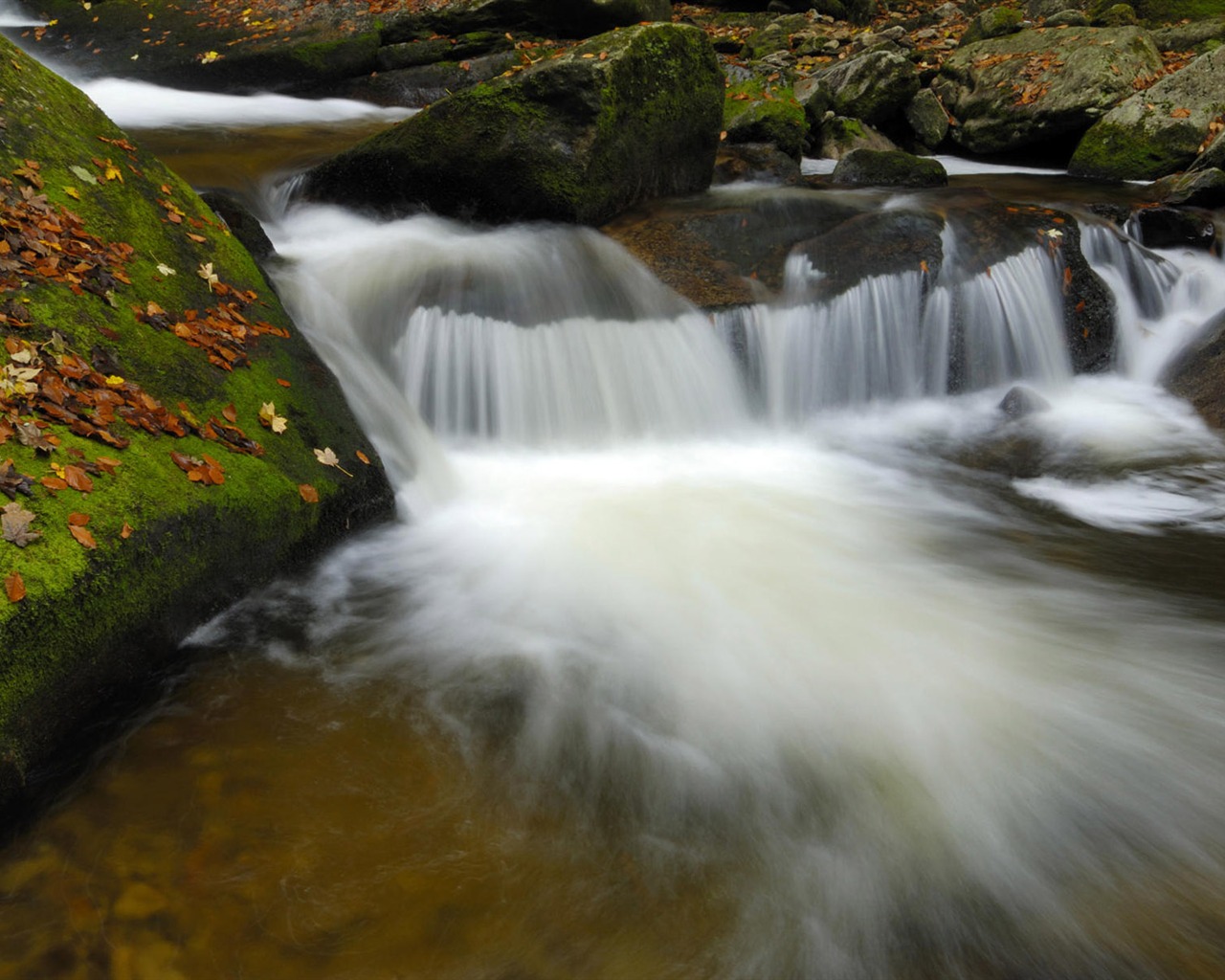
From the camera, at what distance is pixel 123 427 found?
340 centimetres

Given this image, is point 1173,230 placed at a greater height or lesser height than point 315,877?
greater

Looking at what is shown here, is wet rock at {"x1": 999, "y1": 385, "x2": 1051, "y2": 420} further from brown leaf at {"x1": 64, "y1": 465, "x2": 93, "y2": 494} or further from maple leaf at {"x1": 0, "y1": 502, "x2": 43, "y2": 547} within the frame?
maple leaf at {"x1": 0, "y1": 502, "x2": 43, "y2": 547}

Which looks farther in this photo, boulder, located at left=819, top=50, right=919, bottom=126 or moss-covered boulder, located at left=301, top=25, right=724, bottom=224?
boulder, located at left=819, top=50, right=919, bottom=126

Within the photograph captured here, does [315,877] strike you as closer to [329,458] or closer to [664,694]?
[664,694]

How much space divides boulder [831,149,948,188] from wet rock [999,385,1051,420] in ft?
12.6

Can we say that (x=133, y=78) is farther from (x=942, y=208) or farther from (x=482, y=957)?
(x=482, y=957)

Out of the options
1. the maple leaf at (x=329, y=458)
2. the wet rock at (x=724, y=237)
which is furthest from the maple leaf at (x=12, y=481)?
the wet rock at (x=724, y=237)

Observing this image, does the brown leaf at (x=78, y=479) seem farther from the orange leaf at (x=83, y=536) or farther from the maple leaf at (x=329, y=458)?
the maple leaf at (x=329, y=458)

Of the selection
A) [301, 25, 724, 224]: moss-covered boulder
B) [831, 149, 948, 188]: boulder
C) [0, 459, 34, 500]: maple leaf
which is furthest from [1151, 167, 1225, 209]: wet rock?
[0, 459, 34, 500]: maple leaf

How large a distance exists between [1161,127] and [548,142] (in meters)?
8.26

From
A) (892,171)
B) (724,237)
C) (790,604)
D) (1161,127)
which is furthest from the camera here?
(1161,127)

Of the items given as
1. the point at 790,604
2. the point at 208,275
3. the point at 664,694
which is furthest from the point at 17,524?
the point at 790,604

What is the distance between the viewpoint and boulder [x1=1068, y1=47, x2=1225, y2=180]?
1009cm

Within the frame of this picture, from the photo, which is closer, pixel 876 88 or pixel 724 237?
pixel 724 237
